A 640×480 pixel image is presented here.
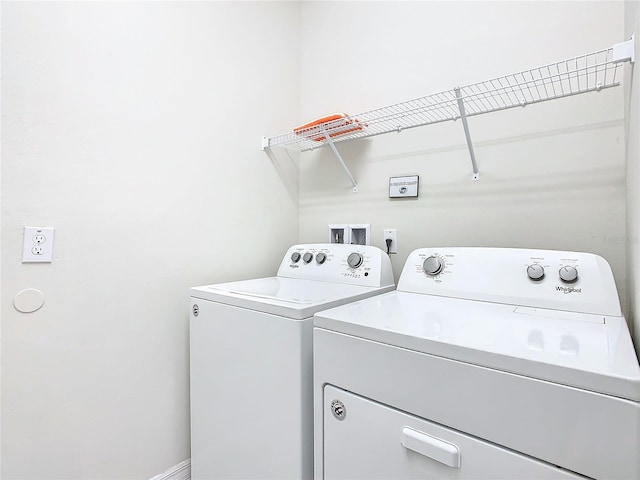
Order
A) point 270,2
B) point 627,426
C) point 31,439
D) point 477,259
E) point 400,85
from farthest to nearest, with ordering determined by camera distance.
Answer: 1. point 270,2
2. point 400,85
3. point 477,259
4. point 31,439
5. point 627,426

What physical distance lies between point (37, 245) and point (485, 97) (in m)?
1.73

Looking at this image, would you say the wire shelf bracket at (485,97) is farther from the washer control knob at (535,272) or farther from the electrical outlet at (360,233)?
the washer control knob at (535,272)

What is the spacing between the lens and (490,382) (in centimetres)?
62

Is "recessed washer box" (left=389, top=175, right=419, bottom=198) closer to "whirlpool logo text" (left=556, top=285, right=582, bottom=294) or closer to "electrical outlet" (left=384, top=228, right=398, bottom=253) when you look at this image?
"electrical outlet" (left=384, top=228, right=398, bottom=253)

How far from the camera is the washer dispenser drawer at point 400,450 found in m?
0.61

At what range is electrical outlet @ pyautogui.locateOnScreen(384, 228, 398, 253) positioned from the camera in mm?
1629

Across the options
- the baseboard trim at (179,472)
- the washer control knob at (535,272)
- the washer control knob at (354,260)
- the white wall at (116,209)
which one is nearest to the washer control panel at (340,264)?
the washer control knob at (354,260)

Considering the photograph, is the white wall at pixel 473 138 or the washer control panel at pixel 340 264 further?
the washer control panel at pixel 340 264

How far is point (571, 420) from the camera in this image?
552 mm

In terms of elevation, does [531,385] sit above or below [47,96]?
below

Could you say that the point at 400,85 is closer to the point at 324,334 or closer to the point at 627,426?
the point at 324,334

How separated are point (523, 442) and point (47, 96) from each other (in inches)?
62.6

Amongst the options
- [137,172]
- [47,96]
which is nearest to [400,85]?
[137,172]

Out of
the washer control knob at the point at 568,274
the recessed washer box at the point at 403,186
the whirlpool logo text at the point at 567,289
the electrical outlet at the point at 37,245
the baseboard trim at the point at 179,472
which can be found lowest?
the baseboard trim at the point at 179,472
